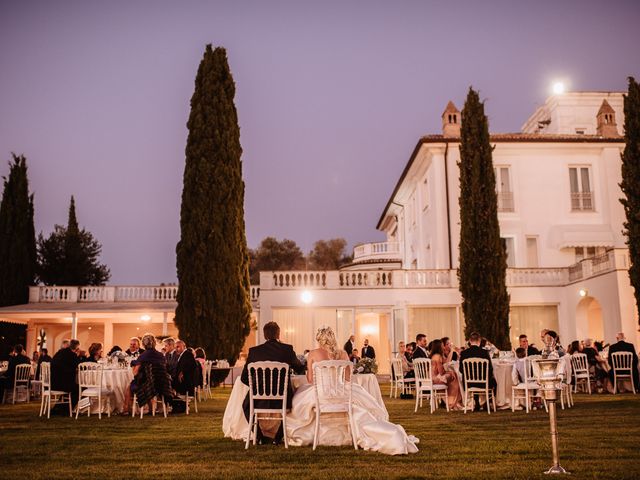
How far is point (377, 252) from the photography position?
3366cm

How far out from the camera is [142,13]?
51.7 metres

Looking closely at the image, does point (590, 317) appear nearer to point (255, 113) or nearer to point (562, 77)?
point (562, 77)

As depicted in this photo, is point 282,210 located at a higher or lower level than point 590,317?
higher

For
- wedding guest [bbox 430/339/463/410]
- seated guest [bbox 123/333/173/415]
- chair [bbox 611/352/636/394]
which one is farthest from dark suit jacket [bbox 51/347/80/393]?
chair [bbox 611/352/636/394]

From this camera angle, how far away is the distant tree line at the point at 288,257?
4844 centimetres

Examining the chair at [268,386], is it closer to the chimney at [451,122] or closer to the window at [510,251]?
the window at [510,251]

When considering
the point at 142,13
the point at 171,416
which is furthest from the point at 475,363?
the point at 142,13

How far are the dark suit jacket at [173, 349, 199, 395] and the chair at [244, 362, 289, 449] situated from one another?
425 cm

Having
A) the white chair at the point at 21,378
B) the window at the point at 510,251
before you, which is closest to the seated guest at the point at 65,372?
the white chair at the point at 21,378

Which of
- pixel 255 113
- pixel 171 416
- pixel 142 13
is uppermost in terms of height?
pixel 255 113

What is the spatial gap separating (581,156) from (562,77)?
1379cm

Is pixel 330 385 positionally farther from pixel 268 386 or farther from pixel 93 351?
pixel 93 351

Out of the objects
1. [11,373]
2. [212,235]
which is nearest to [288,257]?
[212,235]

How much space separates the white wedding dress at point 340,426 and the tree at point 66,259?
27399mm
